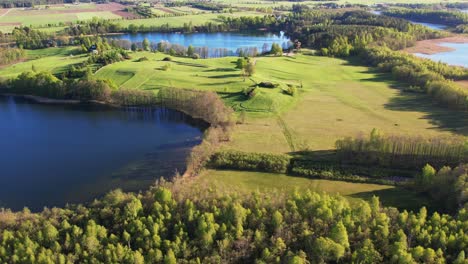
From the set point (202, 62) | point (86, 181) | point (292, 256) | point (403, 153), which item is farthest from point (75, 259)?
point (202, 62)

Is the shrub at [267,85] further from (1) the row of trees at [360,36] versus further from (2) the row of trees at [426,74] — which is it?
(1) the row of trees at [360,36]

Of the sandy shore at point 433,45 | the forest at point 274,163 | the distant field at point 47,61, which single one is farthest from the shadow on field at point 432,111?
the distant field at point 47,61

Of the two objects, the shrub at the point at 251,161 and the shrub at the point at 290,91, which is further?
the shrub at the point at 290,91

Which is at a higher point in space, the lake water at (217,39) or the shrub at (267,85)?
the lake water at (217,39)

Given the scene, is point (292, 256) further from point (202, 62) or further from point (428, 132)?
point (202, 62)

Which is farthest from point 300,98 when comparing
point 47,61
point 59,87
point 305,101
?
point 47,61

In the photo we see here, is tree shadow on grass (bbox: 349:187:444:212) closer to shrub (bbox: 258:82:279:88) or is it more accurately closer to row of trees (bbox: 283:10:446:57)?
shrub (bbox: 258:82:279:88)
